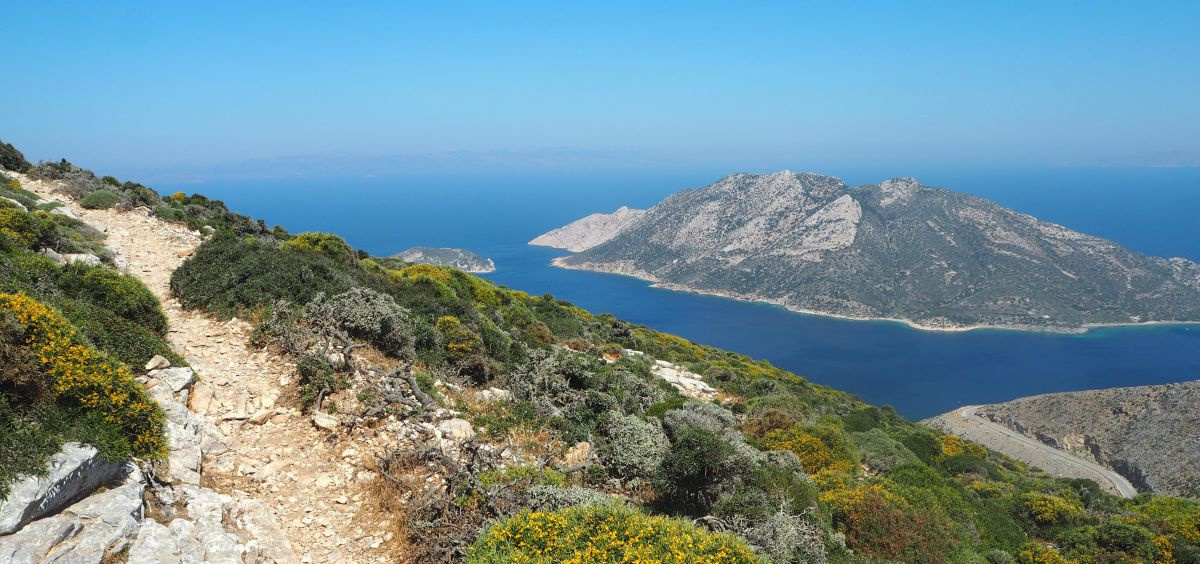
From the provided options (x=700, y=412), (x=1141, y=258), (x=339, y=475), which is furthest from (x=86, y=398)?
(x=1141, y=258)

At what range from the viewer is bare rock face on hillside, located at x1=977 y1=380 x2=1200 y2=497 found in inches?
1941

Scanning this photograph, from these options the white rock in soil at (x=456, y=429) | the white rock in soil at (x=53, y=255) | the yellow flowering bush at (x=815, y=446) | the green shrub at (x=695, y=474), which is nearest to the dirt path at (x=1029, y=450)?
the yellow flowering bush at (x=815, y=446)

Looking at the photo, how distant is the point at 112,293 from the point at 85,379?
5096 mm

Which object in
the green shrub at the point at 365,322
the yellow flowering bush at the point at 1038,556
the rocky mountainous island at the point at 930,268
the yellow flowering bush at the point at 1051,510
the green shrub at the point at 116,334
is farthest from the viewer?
the rocky mountainous island at the point at 930,268

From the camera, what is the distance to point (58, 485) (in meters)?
5.36

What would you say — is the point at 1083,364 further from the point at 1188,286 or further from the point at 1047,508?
the point at 1047,508

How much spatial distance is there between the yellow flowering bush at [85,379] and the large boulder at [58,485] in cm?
58

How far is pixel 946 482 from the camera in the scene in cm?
1472

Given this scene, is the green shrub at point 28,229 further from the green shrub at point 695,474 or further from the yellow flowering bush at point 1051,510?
the yellow flowering bush at point 1051,510

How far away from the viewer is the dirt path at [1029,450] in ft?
172

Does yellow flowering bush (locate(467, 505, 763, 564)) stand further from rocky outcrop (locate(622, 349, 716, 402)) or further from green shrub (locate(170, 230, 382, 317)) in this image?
rocky outcrop (locate(622, 349, 716, 402))

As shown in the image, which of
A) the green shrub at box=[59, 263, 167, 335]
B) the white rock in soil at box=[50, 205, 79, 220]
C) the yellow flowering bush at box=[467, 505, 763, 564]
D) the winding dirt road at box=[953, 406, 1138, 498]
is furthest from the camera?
the winding dirt road at box=[953, 406, 1138, 498]

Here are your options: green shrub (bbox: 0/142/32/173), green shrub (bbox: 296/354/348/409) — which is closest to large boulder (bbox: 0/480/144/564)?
green shrub (bbox: 296/354/348/409)

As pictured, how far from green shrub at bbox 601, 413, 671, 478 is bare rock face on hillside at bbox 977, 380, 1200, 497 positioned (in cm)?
5218
